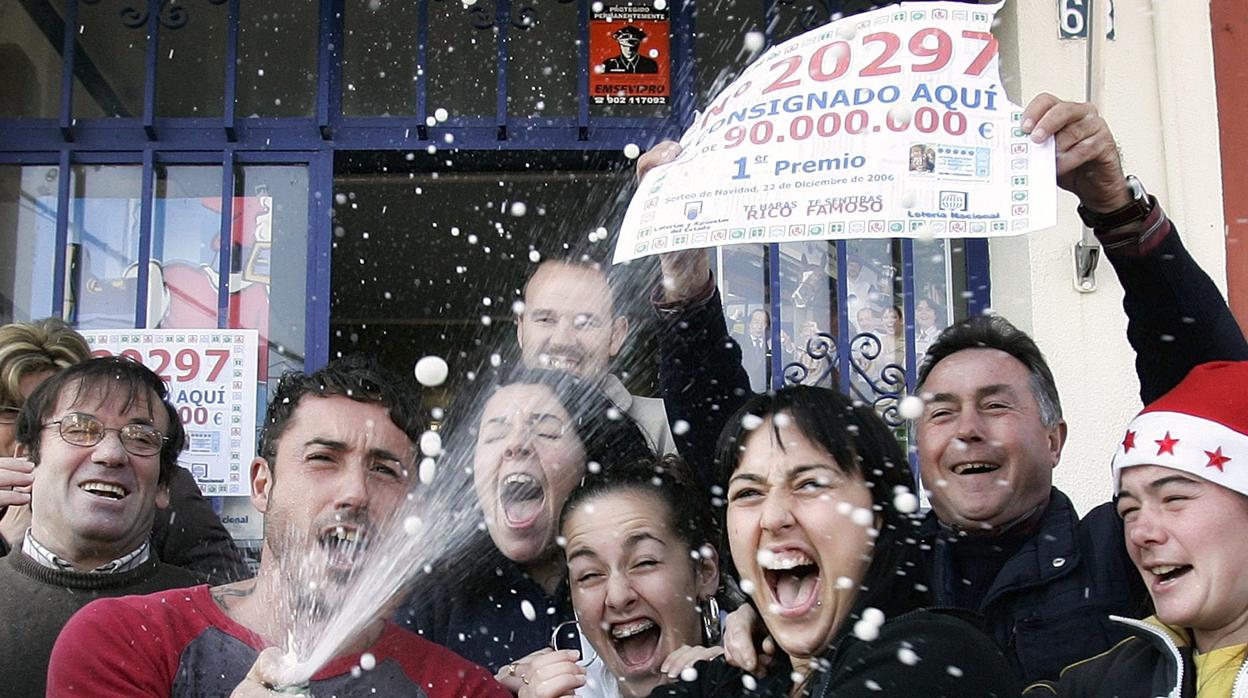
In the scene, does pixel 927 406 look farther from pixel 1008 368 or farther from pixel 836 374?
pixel 836 374

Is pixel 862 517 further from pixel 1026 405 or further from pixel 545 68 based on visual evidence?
pixel 545 68

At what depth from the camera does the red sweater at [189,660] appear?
2.57m

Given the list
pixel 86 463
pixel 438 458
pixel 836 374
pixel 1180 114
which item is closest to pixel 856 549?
pixel 438 458

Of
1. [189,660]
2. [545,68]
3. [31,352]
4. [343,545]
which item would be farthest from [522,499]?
[545,68]

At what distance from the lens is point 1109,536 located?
2977mm

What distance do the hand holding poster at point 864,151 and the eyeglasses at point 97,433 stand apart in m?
1.31

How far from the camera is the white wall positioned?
185 inches

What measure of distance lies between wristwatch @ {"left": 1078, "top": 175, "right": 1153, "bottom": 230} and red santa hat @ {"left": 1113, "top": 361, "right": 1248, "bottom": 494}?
373 mm

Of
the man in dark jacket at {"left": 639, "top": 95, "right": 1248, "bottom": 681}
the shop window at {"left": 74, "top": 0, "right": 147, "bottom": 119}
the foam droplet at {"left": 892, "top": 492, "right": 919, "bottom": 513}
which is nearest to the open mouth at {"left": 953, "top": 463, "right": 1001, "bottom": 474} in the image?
the man in dark jacket at {"left": 639, "top": 95, "right": 1248, "bottom": 681}

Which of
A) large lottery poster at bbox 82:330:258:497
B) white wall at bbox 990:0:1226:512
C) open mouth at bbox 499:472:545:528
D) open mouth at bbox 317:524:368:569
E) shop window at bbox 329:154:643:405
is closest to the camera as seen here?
open mouth at bbox 317:524:368:569

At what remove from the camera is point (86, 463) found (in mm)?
3188

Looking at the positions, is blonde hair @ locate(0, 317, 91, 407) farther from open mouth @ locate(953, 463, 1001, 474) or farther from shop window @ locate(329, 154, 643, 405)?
open mouth @ locate(953, 463, 1001, 474)

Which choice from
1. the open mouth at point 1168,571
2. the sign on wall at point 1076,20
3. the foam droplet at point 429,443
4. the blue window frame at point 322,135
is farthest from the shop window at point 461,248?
the sign on wall at point 1076,20

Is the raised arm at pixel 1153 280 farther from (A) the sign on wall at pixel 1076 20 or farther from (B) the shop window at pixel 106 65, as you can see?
(B) the shop window at pixel 106 65
